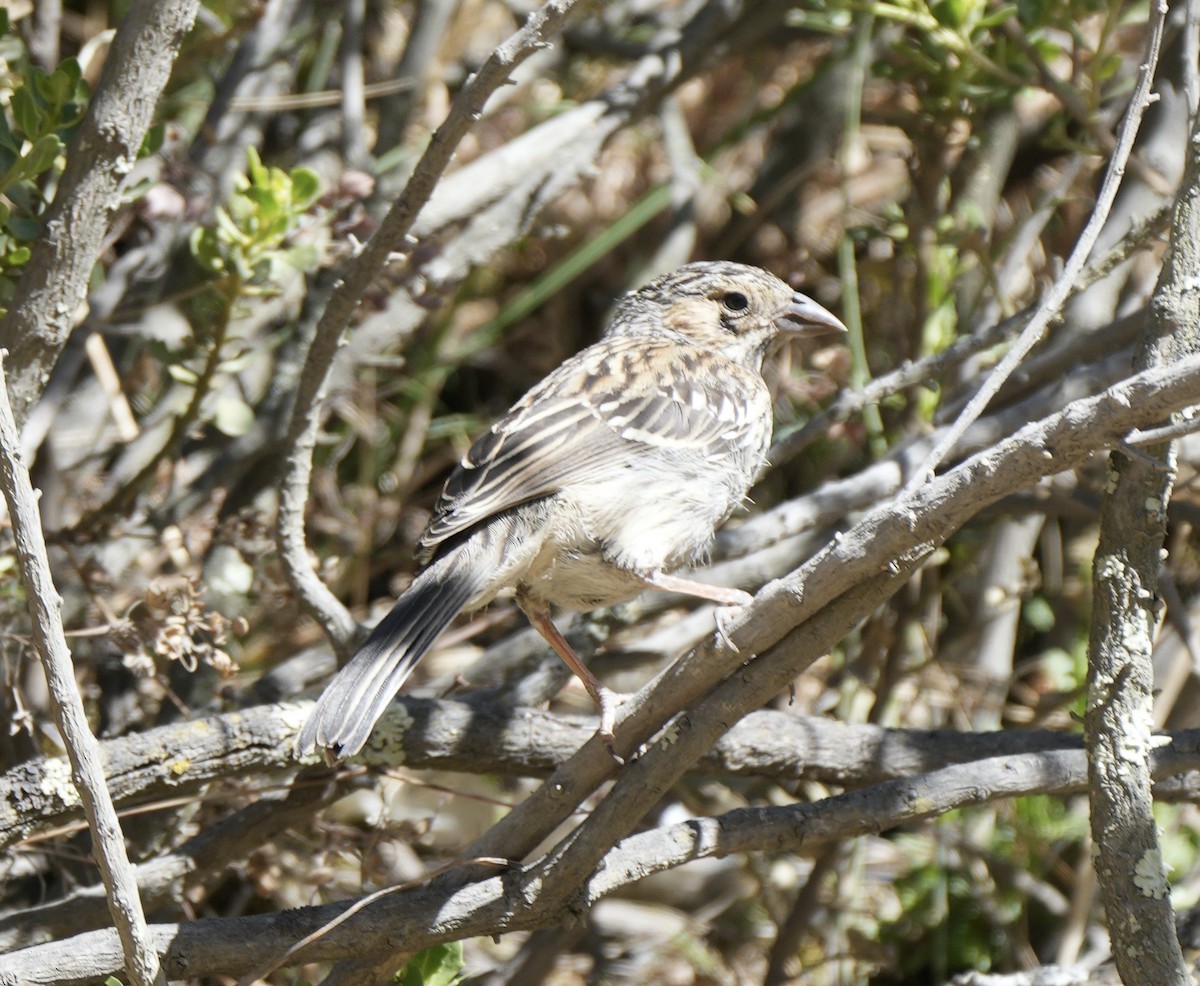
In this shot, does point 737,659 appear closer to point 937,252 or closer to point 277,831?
point 277,831

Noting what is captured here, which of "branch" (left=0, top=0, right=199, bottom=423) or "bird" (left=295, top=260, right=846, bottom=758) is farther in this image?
"bird" (left=295, top=260, right=846, bottom=758)

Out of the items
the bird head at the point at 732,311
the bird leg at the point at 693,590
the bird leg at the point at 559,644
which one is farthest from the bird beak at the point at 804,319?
the bird leg at the point at 559,644

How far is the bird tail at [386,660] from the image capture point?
2.23 metres

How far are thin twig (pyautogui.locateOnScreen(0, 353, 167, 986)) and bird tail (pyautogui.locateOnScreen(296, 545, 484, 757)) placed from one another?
315 millimetres

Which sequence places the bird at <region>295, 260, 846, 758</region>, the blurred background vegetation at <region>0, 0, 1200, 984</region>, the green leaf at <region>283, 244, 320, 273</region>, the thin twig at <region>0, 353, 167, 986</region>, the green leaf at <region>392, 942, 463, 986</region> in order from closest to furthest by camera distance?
the thin twig at <region>0, 353, 167, 986</region> → the green leaf at <region>392, 942, 463, 986</region> → the bird at <region>295, 260, 846, 758</region> → the green leaf at <region>283, 244, 320, 273</region> → the blurred background vegetation at <region>0, 0, 1200, 984</region>

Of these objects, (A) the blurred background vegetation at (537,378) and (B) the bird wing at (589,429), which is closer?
(B) the bird wing at (589,429)

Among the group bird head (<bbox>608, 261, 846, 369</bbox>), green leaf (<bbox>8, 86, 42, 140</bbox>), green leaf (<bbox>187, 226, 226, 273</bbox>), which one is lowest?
bird head (<bbox>608, 261, 846, 369</bbox>)

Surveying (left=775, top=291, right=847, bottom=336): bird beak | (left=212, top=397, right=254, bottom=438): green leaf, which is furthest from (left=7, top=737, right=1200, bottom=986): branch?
(left=775, top=291, right=847, bottom=336): bird beak

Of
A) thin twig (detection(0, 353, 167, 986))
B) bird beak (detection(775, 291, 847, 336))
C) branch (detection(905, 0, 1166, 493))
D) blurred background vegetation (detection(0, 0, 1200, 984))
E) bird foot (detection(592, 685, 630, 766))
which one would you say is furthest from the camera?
bird beak (detection(775, 291, 847, 336))

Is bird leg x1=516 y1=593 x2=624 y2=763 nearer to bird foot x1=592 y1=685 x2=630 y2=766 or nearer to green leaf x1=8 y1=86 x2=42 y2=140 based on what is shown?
bird foot x1=592 y1=685 x2=630 y2=766

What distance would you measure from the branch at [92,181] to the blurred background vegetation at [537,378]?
85 millimetres

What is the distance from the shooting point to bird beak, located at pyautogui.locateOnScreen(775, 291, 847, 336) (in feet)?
11.7

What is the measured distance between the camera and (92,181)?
263 cm

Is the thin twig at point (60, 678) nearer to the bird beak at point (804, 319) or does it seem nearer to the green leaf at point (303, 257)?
the green leaf at point (303, 257)
